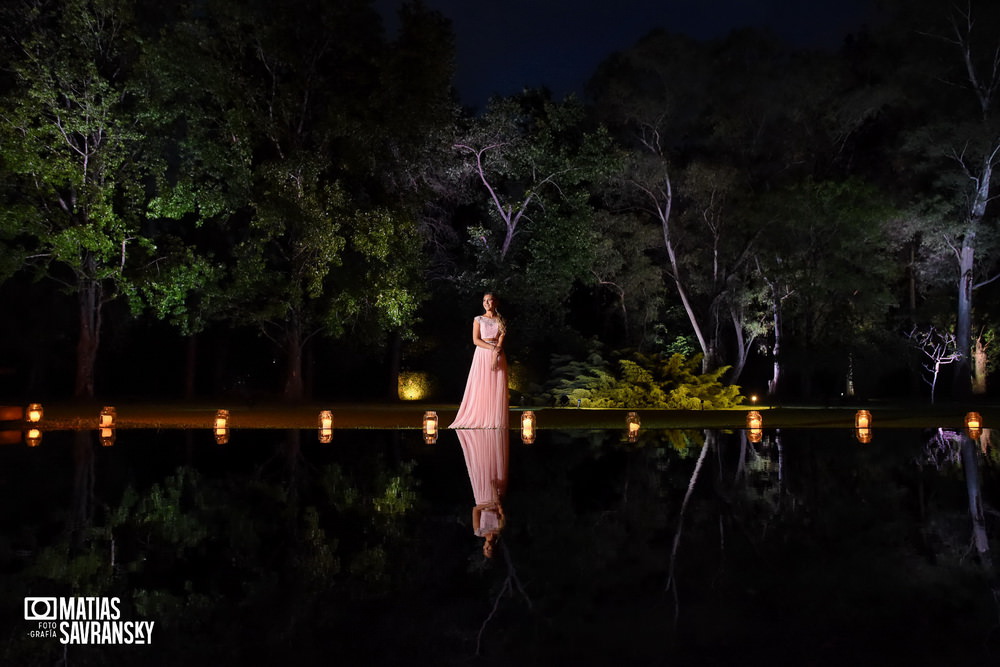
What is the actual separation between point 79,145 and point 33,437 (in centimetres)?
1397

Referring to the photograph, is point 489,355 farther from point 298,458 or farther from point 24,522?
point 24,522

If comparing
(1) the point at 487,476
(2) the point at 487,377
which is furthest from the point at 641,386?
(1) the point at 487,476

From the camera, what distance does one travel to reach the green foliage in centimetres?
2688

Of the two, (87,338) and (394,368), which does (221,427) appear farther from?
(394,368)

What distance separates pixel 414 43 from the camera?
84.9 ft

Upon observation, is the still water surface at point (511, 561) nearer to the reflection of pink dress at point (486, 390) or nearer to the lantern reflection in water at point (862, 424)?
the reflection of pink dress at point (486, 390)

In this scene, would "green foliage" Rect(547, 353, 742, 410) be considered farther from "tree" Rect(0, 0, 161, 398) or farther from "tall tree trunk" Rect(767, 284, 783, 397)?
"tree" Rect(0, 0, 161, 398)

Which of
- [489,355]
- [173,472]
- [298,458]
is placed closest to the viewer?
[173,472]

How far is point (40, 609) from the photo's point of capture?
5066mm

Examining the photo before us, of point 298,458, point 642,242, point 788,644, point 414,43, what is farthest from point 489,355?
point 642,242

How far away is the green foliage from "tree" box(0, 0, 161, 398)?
12.8 m

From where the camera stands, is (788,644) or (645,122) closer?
(788,644)

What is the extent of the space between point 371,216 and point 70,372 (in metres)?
18.6

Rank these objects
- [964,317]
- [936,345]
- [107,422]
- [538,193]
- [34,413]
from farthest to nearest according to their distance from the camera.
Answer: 1. [936,345]
2. [964,317]
3. [538,193]
4. [34,413]
5. [107,422]
